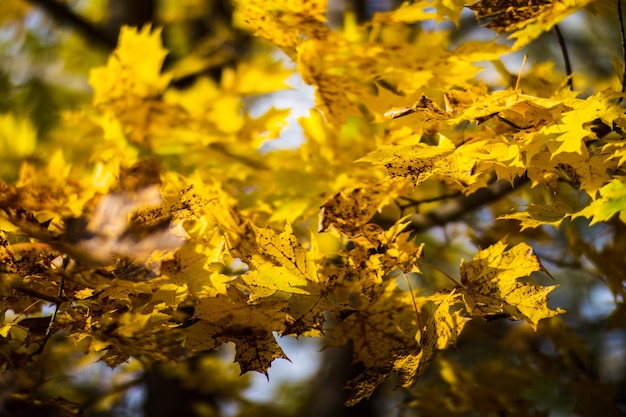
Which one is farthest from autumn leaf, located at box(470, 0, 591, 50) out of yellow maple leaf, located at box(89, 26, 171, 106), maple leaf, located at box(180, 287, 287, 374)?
yellow maple leaf, located at box(89, 26, 171, 106)

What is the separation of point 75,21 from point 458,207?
184 centimetres

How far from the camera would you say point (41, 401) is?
0.89m

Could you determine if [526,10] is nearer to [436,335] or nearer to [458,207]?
[436,335]

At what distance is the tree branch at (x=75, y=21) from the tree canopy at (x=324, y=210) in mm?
750

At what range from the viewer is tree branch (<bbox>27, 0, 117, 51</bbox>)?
259 centimetres

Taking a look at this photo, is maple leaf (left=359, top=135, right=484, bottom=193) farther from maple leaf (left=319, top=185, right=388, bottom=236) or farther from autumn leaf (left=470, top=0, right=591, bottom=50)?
autumn leaf (left=470, top=0, right=591, bottom=50)

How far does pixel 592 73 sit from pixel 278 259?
350cm

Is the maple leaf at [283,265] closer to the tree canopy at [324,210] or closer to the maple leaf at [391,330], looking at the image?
the tree canopy at [324,210]

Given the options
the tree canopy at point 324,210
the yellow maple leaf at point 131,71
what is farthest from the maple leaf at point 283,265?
the yellow maple leaf at point 131,71

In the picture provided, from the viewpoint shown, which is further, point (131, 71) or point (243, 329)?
point (131, 71)

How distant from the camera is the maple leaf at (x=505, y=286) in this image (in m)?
0.96

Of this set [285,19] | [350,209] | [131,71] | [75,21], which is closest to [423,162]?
[350,209]

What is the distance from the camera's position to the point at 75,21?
265cm

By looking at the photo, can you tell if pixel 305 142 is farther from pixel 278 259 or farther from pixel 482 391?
pixel 482 391
